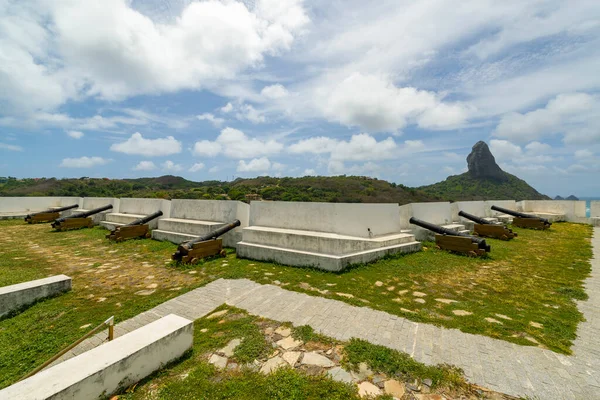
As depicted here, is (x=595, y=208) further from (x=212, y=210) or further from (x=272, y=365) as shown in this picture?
(x=212, y=210)

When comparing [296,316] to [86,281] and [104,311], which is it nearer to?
[104,311]

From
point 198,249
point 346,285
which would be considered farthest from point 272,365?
point 198,249

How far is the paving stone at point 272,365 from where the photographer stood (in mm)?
2793

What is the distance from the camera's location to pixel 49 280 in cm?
500

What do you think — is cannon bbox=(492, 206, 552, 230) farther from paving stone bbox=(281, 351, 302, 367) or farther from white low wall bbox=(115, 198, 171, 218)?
white low wall bbox=(115, 198, 171, 218)

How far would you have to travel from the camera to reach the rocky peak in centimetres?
6938

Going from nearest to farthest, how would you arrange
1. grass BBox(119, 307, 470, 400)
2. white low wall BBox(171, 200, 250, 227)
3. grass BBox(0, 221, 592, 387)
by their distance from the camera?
grass BBox(119, 307, 470, 400) < grass BBox(0, 221, 592, 387) < white low wall BBox(171, 200, 250, 227)

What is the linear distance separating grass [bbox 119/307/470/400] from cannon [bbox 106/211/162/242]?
9002 mm

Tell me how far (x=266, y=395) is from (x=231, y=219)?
24.8ft

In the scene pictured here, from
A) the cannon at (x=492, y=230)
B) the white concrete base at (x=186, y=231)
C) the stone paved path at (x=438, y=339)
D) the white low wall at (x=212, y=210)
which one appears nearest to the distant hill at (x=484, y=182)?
the cannon at (x=492, y=230)

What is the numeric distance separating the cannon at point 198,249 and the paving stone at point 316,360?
532cm

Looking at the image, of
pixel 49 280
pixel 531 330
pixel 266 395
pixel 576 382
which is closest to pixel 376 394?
pixel 266 395

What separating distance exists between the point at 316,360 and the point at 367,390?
67 cm

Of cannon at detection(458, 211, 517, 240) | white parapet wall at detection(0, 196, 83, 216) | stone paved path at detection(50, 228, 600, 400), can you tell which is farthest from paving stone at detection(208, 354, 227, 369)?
white parapet wall at detection(0, 196, 83, 216)
